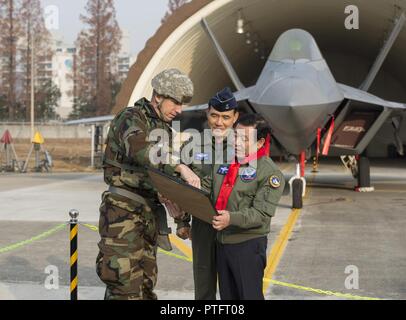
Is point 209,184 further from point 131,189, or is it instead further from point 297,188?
point 297,188

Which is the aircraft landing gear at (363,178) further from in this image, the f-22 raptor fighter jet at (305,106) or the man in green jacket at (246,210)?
the man in green jacket at (246,210)

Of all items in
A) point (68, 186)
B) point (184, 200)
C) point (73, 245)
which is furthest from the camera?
point (68, 186)

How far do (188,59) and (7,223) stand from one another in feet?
39.2

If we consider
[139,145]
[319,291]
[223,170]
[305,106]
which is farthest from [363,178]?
[139,145]

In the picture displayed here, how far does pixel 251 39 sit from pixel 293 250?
57.0 feet

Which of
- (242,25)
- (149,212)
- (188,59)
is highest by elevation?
(242,25)

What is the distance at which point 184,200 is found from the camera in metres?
3.57

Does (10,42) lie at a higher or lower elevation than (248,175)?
higher

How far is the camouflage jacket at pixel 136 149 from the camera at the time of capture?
3654 millimetres

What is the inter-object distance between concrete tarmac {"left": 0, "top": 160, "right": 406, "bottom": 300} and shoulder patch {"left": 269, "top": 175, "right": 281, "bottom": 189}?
6.93ft

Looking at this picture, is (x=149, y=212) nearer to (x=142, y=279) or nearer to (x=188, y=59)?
(x=142, y=279)

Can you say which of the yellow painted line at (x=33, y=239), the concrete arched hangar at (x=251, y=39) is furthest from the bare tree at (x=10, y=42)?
the yellow painted line at (x=33, y=239)

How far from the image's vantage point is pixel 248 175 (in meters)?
3.88
